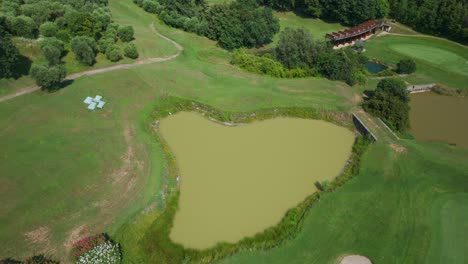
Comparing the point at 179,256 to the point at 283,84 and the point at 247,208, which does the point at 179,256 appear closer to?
the point at 247,208

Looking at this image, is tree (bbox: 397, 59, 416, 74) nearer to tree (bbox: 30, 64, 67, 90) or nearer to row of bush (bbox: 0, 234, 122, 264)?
tree (bbox: 30, 64, 67, 90)

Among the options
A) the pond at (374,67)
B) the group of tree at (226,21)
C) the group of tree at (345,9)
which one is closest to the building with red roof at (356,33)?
the group of tree at (345,9)

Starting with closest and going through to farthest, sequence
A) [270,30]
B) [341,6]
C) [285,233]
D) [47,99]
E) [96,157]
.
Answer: [285,233], [96,157], [47,99], [270,30], [341,6]

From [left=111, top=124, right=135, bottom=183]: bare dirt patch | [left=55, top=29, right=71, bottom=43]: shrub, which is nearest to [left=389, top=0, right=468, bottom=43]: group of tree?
[left=111, top=124, right=135, bottom=183]: bare dirt patch

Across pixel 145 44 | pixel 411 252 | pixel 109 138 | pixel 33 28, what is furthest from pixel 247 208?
pixel 33 28

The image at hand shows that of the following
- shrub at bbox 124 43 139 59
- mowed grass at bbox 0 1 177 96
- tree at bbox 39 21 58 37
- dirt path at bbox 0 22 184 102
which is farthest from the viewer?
shrub at bbox 124 43 139 59
